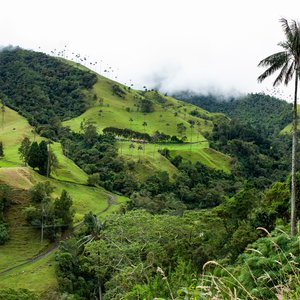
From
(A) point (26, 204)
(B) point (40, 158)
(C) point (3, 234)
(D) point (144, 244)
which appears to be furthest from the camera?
(B) point (40, 158)

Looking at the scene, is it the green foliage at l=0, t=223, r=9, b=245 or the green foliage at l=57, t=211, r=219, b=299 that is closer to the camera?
the green foliage at l=57, t=211, r=219, b=299

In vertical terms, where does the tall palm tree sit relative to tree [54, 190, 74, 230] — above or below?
above

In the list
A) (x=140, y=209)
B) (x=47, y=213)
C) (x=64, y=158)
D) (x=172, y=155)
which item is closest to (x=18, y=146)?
(x=64, y=158)

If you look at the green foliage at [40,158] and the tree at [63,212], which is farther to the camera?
the green foliage at [40,158]

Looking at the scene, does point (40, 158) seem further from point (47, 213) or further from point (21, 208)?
point (47, 213)

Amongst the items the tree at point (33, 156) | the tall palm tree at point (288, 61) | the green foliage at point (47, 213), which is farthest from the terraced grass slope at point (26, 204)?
the tall palm tree at point (288, 61)

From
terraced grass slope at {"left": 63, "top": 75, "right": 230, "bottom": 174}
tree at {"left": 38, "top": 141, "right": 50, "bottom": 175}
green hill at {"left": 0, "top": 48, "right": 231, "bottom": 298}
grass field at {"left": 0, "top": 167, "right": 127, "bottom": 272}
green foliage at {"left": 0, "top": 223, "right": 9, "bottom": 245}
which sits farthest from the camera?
terraced grass slope at {"left": 63, "top": 75, "right": 230, "bottom": 174}

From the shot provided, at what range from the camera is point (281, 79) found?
25.2 metres

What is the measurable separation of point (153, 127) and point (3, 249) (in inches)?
5242

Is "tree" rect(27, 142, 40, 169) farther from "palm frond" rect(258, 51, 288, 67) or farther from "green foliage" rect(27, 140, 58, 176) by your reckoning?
"palm frond" rect(258, 51, 288, 67)

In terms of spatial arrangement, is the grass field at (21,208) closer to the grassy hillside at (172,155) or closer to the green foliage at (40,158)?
the green foliage at (40,158)

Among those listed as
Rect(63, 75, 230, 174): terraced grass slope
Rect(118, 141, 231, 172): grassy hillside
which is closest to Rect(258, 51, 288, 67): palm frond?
Rect(118, 141, 231, 172): grassy hillside

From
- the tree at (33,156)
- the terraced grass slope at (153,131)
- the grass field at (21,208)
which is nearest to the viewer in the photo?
the grass field at (21,208)

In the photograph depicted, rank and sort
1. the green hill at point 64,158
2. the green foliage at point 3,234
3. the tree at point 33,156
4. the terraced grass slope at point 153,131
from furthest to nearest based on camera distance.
Answer: the terraced grass slope at point 153,131, the tree at point 33,156, the green foliage at point 3,234, the green hill at point 64,158
